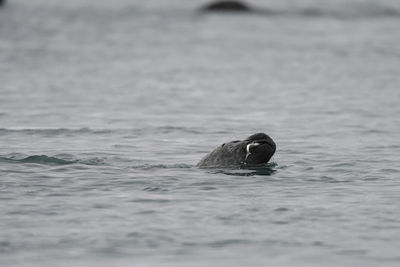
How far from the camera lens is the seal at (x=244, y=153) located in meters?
15.2

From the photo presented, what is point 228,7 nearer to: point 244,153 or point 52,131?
point 52,131

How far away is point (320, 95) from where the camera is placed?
27.6 metres

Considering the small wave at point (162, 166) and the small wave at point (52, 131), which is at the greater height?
the small wave at point (52, 131)

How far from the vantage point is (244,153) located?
15469 mm

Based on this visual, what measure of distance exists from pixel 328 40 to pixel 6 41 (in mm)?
15074

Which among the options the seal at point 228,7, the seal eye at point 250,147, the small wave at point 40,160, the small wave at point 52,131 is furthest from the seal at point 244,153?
the seal at point 228,7

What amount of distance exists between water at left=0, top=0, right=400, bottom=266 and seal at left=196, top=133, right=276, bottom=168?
0.29 m

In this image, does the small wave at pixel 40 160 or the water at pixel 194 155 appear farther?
the small wave at pixel 40 160

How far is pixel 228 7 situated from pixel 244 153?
54.7m

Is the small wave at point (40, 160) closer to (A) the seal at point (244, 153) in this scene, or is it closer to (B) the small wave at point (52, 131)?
(A) the seal at point (244, 153)

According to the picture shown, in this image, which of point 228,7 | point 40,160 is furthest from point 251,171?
point 228,7

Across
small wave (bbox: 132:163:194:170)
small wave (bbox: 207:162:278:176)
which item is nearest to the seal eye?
small wave (bbox: 207:162:278:176)

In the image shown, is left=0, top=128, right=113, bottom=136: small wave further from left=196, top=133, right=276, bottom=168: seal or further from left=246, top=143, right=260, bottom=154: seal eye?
left=246, top=143, right=260, bottom=154: seal eye

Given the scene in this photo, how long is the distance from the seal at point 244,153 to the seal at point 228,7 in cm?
5358
